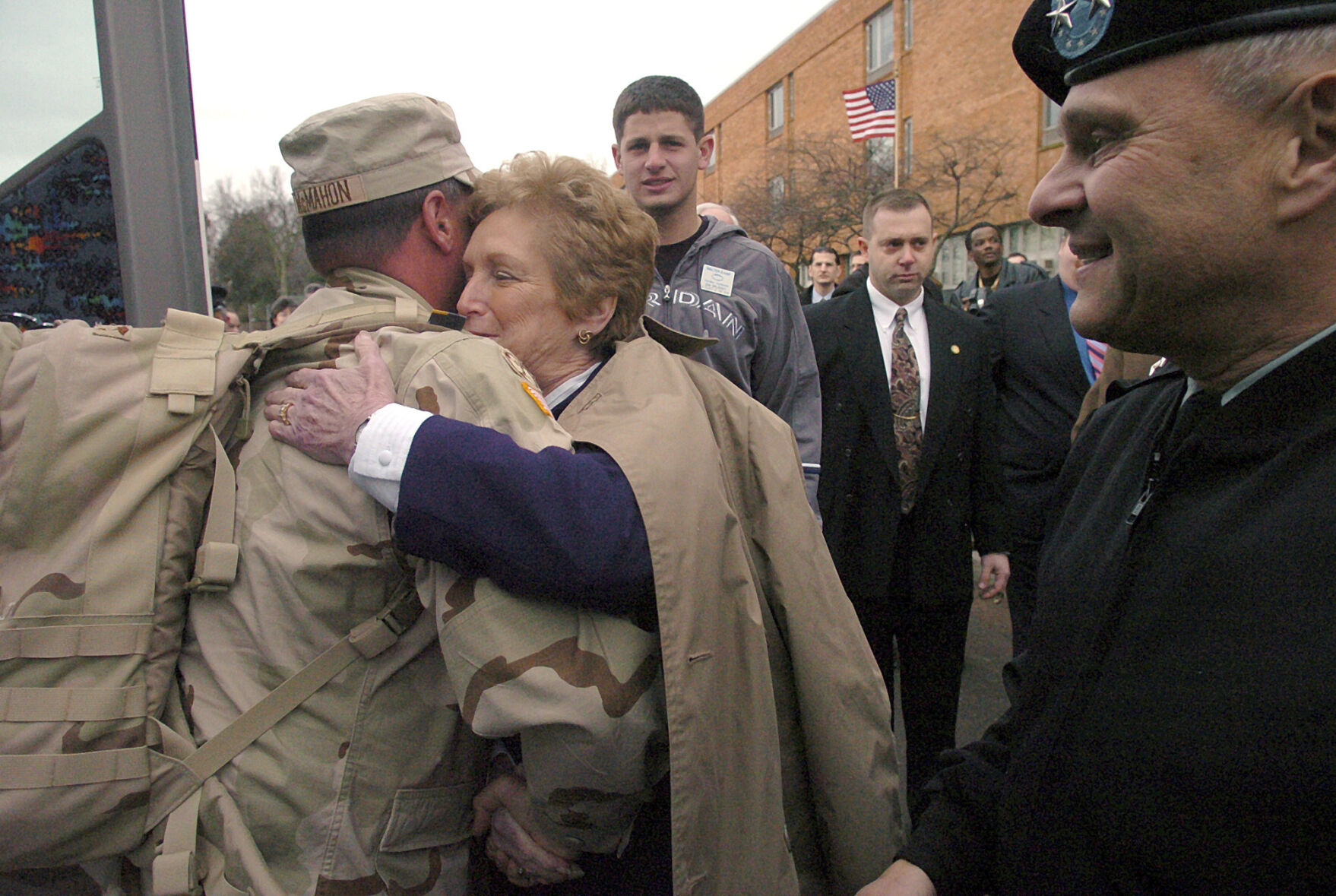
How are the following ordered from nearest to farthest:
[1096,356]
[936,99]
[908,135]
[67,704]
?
[67,704] → [1096,356] → [936,99] → [908,135]

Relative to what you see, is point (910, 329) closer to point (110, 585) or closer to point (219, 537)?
point (219, 537)

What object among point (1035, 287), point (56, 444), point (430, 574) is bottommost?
point (430, 574)

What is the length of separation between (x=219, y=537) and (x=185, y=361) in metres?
0.28

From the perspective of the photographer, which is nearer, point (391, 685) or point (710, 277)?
point (391, 685)

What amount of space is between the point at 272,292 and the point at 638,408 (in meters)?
37.2

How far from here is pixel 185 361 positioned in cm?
128

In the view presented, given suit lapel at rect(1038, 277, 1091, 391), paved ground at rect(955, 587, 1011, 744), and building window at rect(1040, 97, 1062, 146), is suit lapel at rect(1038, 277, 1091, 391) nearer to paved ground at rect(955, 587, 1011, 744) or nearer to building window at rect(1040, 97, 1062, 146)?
paved ground at rect(955, 587, 1011, 744)

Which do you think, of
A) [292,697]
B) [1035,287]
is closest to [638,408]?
[292,697]

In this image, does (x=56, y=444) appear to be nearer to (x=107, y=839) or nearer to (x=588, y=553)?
(x=107, y=839)

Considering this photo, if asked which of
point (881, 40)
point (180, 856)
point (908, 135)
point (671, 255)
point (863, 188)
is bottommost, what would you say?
point (180, 856)

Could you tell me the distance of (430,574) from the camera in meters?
1.26

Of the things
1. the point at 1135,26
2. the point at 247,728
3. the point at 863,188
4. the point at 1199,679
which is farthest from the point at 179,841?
the point at 863,188

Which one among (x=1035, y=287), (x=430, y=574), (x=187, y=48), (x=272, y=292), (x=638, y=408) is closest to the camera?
(x=430, y=574)

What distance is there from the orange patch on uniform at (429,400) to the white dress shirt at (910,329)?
2.68m
